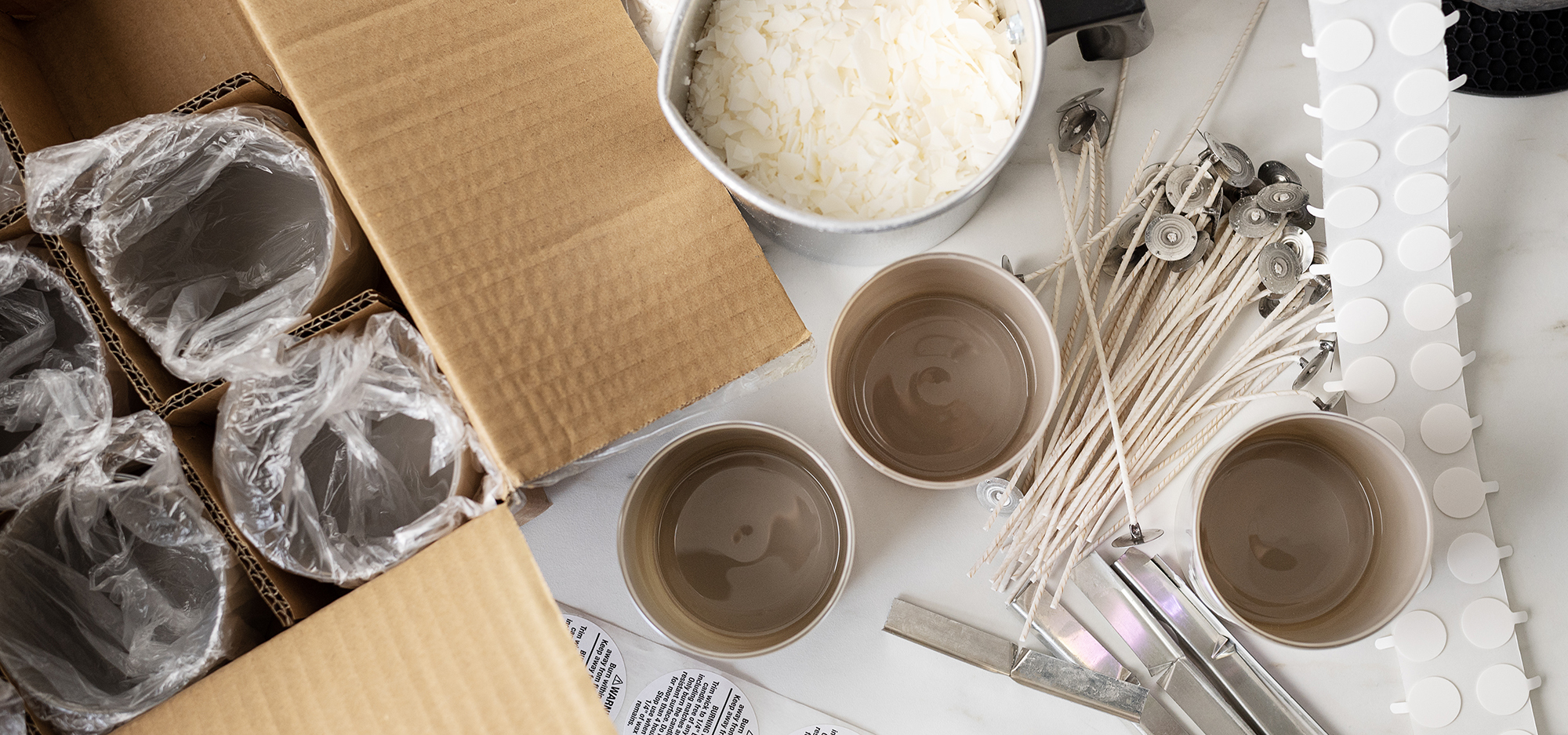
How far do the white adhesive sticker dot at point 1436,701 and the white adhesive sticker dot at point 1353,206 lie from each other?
1.51 feet

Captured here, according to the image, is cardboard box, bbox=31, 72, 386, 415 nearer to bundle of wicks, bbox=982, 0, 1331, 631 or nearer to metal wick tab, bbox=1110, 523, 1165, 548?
bundle of wicks, bbox=982, 0, 1331, 631

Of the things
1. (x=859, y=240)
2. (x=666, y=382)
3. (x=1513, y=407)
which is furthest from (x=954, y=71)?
(x=1513, y=407)

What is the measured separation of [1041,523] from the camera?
0.80 meters

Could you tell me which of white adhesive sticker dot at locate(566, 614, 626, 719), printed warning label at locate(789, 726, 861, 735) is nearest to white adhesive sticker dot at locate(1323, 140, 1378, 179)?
printed warning label at locate(789, 726, 861, 735)

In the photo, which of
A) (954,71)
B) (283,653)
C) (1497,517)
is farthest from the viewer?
(1497,517)

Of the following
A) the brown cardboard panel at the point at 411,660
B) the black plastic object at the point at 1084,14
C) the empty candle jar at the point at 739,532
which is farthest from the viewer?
the empty candle jar at the point at 739,532

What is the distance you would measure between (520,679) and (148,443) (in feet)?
1.17

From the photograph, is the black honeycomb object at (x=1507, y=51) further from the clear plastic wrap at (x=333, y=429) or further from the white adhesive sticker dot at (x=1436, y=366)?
the clear plastic wrap at (x=333, y=429)

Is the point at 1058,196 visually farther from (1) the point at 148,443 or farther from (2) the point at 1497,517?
(1) the point at 148,443

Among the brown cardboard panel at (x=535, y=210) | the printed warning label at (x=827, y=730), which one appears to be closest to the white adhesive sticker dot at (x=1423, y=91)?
the brown cardboard panel at (x=535, y=210)

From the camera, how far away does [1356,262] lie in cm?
76

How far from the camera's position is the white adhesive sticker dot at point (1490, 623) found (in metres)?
0.77

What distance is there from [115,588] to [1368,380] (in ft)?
3.82

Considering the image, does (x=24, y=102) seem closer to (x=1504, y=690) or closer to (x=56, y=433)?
(x=56, y=433)
